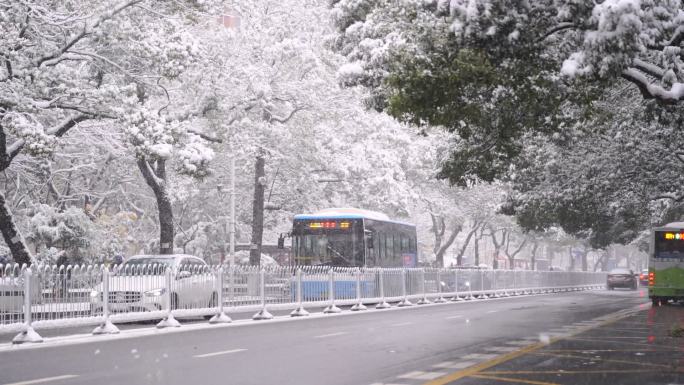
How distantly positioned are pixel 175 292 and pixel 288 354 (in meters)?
7.95

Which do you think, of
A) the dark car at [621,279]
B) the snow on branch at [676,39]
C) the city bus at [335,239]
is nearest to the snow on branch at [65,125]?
the city bus at [335,239]

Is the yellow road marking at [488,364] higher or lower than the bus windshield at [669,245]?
lower

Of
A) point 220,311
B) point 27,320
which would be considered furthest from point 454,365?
point 220,311

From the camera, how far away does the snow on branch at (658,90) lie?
14.9 meters

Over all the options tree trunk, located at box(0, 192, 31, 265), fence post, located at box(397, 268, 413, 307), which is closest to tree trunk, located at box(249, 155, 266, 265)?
fence post, located at box(397, 268, 413, 307)

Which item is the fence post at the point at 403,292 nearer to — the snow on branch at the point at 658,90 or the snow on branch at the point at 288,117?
the snow on branch at the point at 288,117

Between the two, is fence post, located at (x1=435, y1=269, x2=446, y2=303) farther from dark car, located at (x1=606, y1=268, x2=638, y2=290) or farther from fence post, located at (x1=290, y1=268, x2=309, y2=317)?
dark car, located at (x1=606, y1=268, x2=638, y2=290)

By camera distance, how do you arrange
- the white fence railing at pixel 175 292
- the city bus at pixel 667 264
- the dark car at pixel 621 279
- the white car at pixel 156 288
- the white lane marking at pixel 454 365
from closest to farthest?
the white lane marking at pixel 454 365 < the white fence railing at pixel 175 292 < the white car at pixel 156 288 < the city bus at pixel 667 264 < the dark car at pixel 621 279

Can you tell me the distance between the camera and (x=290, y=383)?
10180 millimetres

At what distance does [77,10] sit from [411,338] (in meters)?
13.9

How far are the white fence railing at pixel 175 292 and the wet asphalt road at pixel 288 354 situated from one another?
805mm

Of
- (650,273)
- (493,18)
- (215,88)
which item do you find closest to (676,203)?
(650,273)

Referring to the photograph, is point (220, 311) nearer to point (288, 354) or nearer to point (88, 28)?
point (88, 28)

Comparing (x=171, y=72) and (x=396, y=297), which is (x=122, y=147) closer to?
(x=171, y=72)
